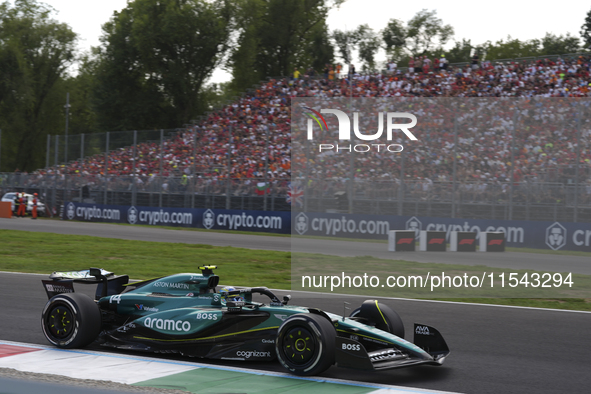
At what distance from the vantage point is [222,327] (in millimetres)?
5812

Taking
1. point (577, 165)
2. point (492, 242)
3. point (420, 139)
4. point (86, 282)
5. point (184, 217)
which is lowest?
point (86, 282)

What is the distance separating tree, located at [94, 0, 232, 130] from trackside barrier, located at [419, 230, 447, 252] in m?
36.1

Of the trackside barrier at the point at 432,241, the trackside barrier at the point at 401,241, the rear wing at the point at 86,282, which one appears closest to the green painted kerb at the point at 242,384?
the rear wing at the point at 86,282

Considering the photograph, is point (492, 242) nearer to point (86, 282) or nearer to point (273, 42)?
point (86, 282)

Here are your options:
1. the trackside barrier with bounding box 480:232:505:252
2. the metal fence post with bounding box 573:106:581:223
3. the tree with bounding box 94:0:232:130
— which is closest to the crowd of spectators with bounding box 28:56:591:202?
the metal fence post with bounding box 573:106:581:223

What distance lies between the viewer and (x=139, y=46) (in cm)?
4978

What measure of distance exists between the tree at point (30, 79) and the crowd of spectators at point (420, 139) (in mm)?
28005

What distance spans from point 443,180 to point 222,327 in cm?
1421

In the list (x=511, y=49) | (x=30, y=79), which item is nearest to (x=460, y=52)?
→ (x=511, y=49)

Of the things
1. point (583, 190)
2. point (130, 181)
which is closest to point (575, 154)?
point (583, 190)

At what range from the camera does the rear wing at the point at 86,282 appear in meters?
6.60

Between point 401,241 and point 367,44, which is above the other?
point 367,44

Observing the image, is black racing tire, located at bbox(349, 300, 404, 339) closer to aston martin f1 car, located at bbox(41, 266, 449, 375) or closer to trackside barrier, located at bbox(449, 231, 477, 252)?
aston martin f1 car, located at bbox(41, 266, 449, 375)

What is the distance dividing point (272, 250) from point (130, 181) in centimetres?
1119
